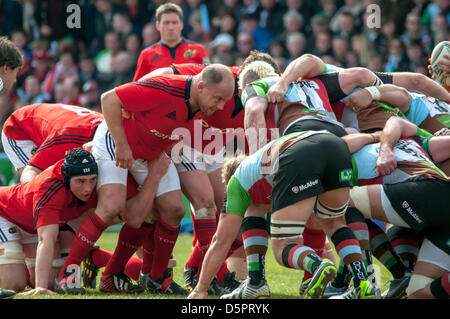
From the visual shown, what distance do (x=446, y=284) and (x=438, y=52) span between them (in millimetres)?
2289

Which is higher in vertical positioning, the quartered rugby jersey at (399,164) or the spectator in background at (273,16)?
the spectator in background at (273,16)

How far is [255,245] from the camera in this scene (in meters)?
4.42

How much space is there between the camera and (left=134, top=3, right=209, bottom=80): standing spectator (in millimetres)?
7449

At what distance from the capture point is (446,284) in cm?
418

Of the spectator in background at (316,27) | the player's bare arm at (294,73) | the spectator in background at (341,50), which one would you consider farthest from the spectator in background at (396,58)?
the player's bare arm at (294,73)

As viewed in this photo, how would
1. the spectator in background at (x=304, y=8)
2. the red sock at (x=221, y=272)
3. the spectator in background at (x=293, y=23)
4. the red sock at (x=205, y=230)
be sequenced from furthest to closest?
the spectator in background at (x=304, y=8)
the spectator in background at (x=293, y=23)
the red sock at (x=205, y=230)
the red sock at (x=221, y=272)

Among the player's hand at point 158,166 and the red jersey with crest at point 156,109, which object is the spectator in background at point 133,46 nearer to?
the player's hand at point 158,166

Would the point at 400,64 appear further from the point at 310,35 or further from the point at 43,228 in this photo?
the point at 43,228

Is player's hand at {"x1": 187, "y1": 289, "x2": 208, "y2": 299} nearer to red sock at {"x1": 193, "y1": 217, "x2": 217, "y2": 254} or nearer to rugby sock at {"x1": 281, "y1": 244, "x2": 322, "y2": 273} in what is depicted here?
rugby sock at {"x1": 281, "y1": 244, "x2": 322, "y2": 273}

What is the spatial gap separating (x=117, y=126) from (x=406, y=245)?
2344 mm

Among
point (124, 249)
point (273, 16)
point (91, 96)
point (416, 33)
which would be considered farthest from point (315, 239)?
point (91, 96)

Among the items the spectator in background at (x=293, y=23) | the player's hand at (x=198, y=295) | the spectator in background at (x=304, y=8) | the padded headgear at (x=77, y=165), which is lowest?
the player's hand at (x=198, y=295)

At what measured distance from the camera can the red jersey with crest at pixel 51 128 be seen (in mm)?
5785

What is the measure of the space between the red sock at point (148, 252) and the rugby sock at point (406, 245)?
2.03 meters
